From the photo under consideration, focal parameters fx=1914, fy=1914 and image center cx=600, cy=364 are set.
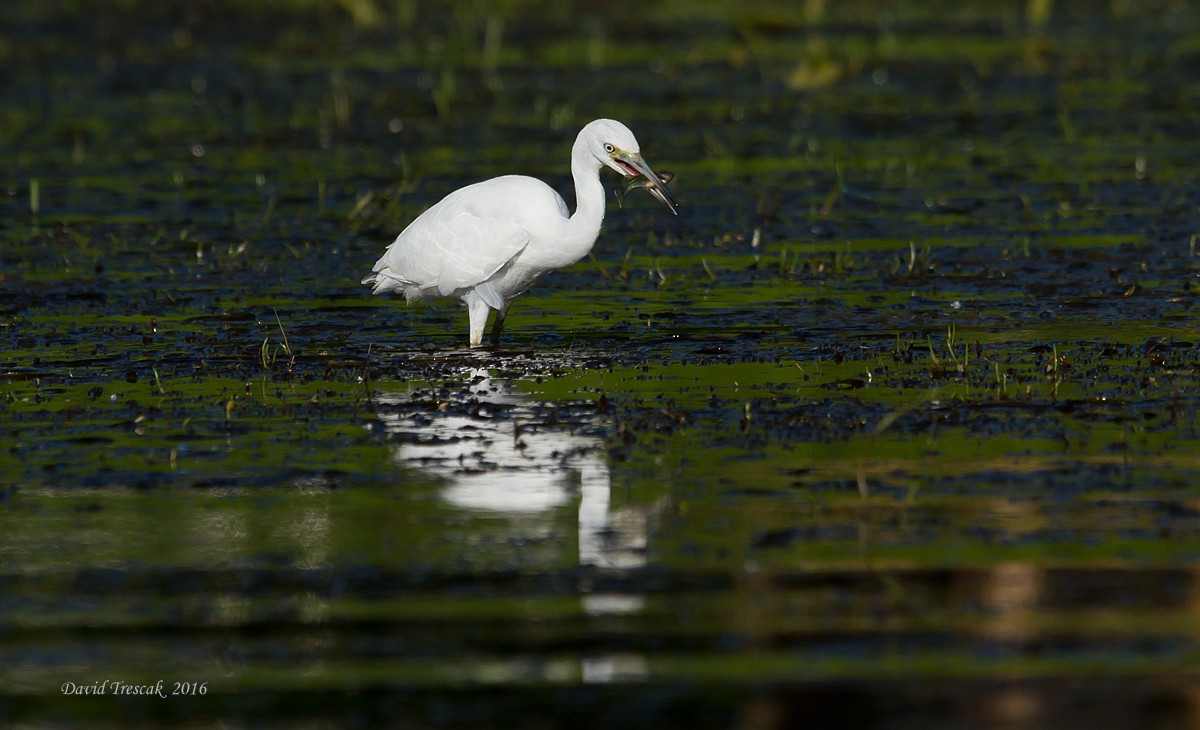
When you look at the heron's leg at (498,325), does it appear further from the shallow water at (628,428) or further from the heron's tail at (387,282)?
the heron's tail at (387,282)

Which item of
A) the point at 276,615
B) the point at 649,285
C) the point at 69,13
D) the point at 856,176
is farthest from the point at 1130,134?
the point at 69,13

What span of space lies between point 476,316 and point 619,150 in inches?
49.6

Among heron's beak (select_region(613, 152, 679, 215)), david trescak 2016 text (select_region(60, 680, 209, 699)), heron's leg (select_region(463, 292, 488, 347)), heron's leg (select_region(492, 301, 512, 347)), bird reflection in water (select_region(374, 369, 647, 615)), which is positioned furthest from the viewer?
heron's leg (select_region(492, 301, 512, 347))

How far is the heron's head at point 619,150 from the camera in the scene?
31.2 feet

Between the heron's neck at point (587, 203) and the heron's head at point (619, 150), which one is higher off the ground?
the heron's head at point (619, 150)

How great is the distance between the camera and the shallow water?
5371 mm

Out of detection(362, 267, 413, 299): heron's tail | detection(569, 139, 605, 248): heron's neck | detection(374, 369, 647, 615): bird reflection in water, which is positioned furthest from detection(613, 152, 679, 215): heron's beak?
detection(362, 267, 413, 299): heron's tail

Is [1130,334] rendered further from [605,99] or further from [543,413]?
[605,99]

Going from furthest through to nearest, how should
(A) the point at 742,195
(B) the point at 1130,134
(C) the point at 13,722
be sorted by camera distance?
(B) the point at 1130,134
(A) the point at 742,195
(C) the point at 13,722

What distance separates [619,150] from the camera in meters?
9.57

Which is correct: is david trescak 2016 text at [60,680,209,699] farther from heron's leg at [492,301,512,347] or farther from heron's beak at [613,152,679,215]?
heron's leg at [492,301,512,347]

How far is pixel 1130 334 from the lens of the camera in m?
9.95

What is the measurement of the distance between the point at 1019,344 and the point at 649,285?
2.83 m

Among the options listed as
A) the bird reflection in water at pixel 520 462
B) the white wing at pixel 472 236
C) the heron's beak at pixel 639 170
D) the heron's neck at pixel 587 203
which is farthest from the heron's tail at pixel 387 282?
the heron's beak at pixel 639 170
